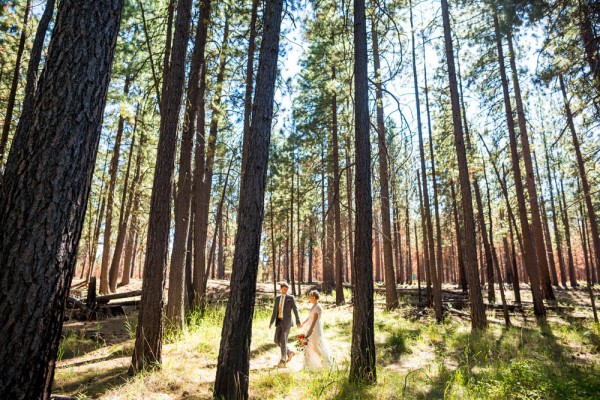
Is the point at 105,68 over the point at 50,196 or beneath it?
over

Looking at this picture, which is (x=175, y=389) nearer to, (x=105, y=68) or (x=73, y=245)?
(x=73, y=245)

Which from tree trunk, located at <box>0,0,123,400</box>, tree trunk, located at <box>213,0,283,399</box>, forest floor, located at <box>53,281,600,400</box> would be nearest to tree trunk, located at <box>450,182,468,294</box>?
forest floor, located at <box>53,281,600,400</box>

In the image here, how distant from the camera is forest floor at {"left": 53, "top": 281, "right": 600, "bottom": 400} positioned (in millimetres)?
4859

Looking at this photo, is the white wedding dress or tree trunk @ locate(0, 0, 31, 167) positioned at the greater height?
tree trunk @ locate(0, 0, 31, 167)

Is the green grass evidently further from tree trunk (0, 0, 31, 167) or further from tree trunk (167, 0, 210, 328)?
tree trunk (0, 0, 31, 167)

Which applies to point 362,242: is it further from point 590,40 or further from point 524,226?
point 524,226

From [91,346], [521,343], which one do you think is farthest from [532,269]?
[91,346]


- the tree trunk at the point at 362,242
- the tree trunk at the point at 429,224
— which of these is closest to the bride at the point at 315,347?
the tree trunk at the point at 362,242

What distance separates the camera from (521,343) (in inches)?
334

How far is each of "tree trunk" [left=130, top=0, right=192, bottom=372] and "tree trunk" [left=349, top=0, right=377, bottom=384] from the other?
337cm

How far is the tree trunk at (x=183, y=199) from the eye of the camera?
7910 mm

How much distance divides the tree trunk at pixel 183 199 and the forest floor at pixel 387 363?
762mm

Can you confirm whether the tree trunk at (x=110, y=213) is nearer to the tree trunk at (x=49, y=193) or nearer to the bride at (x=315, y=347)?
the bride at (x=315, y=347)

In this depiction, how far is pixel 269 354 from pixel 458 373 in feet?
13.4
